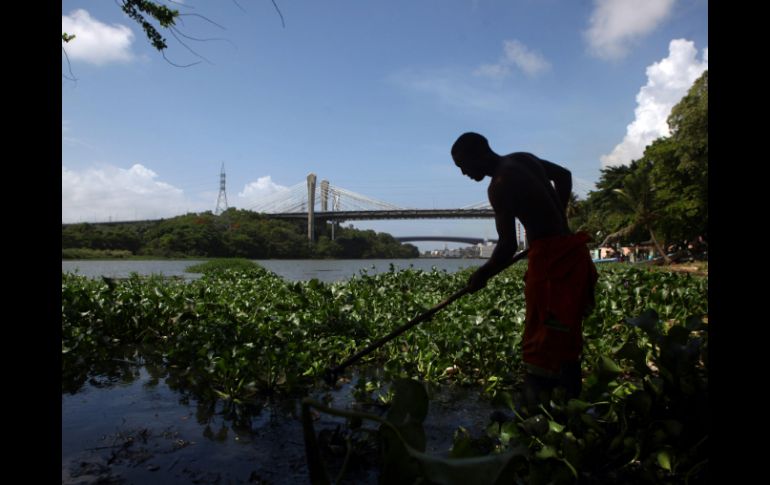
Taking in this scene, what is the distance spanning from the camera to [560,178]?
3111 mm

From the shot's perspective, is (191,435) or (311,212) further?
(311,212)

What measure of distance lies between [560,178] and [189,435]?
268 cm

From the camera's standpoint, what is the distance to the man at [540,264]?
95.8 inches

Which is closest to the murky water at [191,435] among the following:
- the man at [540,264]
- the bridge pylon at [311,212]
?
the man at [540,264]

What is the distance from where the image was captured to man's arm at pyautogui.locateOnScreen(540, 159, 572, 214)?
10.1 ft

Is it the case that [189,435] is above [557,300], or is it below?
below

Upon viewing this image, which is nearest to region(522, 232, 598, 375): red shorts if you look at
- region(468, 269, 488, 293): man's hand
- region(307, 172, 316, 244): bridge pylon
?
Result: region(468, 269, 488, 293): man's hand

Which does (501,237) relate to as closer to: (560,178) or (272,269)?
(560,178)

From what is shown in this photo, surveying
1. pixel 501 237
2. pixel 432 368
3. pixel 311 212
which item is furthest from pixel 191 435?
pixel 311 212

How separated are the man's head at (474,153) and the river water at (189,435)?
4.84 feet

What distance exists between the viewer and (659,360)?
2.09 meters
